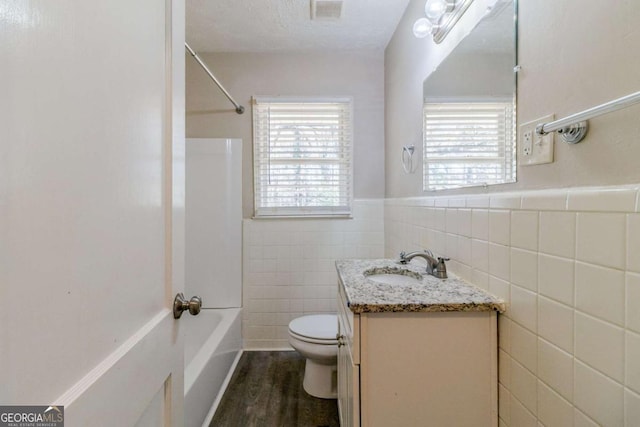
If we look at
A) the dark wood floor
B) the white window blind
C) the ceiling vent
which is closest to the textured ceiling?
the ceiling vent

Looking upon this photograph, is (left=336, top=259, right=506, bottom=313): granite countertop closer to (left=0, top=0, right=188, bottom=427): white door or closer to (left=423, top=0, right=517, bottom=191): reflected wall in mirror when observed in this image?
(left=423, top=0, right=517, bottom=191): reflected wall in mirror

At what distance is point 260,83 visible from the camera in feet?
7.98

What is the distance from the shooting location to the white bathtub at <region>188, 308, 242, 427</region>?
149 centimetres

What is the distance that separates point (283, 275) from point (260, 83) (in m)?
1.55

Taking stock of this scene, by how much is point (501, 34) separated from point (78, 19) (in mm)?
1155

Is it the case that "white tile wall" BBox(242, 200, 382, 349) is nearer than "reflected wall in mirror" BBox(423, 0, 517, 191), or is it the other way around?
"reflected wall in mirror" BBox(423, 0, 517, 191)

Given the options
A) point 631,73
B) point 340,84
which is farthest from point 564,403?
point 340,84

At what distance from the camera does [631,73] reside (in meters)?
0.60

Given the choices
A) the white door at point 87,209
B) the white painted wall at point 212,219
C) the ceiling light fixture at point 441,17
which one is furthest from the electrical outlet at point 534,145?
the white painted wall at point 212,219

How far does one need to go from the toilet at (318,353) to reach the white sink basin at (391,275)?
0.49 m

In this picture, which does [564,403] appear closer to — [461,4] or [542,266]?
[542,266]

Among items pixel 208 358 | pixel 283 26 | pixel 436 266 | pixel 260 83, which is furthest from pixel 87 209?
pixel 260 83

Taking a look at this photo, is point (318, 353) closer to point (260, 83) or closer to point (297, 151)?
point (297, 151)

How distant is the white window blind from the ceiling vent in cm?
87
